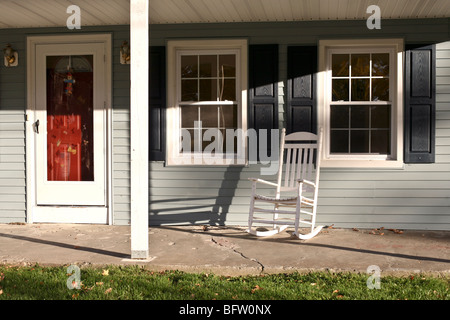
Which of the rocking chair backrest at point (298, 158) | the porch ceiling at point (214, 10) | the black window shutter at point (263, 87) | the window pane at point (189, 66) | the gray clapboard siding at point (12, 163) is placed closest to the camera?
the porch ceiling at point (214, 10)

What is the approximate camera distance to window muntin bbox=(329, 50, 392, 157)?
609 cm

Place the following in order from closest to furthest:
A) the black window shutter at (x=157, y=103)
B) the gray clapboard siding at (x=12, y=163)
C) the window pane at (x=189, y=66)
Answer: the black window shutter at (x=157, y=103)
the window pane at (x=189, y=66)
the gray clapboard siding at (x=12, y=163)

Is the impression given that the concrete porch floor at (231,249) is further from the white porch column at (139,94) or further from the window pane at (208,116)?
the window pane at (208,116)

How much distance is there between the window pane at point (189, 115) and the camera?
6305 mm

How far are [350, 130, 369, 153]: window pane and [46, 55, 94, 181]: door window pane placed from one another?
125 inches

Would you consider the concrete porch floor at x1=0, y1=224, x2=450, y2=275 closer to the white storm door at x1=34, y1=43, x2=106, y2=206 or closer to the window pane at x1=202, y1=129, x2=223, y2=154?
the white storm door at x1=34, y1=43, x2=106, y2=206

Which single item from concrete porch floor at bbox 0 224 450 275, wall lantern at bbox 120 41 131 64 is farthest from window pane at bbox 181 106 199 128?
concrete porch floor at bbox 0 224 450 275

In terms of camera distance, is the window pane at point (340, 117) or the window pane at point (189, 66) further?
the window pane at point (189, 66)

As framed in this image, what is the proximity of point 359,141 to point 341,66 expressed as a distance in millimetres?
915

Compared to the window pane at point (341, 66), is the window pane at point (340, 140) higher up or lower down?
lower down

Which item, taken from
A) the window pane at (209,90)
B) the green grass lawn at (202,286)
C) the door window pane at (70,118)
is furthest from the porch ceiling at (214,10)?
the green grass lawn at (202,286)

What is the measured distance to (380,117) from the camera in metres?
6.09

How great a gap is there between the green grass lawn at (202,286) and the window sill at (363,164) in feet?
7.11

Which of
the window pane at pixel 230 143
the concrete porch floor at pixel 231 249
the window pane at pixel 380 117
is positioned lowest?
the concrete porch floor at pixel 231 249
